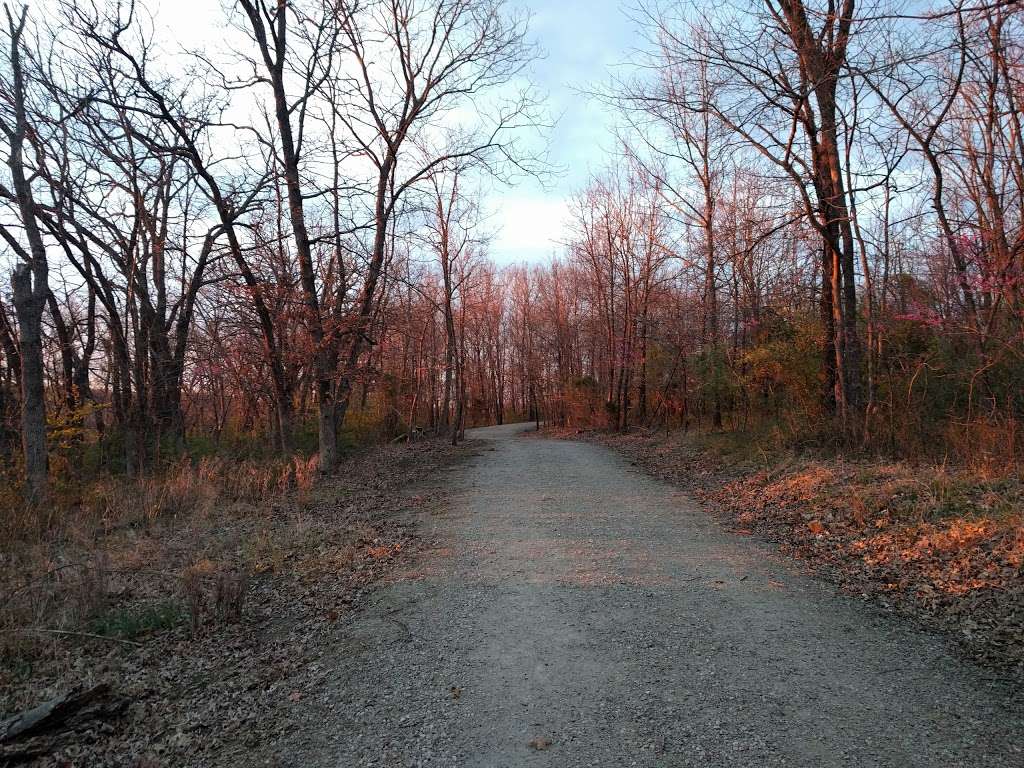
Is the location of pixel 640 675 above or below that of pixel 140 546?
below

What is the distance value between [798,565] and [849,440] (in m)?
5.01

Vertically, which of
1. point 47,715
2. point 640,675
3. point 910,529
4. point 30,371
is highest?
point 30,371

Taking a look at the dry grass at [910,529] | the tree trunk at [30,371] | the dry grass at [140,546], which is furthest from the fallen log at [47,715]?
the tree trunk at [30,371]

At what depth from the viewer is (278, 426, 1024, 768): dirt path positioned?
2979 mm

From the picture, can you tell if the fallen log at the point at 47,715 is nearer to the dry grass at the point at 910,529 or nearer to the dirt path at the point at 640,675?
the dirt path at the point at 640,675

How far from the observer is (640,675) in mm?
3705

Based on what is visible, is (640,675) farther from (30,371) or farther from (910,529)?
(30,371)

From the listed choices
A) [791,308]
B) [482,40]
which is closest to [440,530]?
[791,308]

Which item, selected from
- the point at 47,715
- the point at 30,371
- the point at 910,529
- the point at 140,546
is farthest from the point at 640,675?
the point at 30,371

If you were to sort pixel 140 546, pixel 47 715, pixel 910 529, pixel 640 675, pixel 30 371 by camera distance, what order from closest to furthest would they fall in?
pixel 47 715 < pixel 640 675 < pixel 910 529 < pixel 140 546 < pixel 30 371

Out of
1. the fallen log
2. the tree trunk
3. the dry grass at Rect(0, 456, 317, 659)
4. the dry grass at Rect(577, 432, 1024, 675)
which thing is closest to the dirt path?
the dry grass at Rect(577, 432, 1024, 675)

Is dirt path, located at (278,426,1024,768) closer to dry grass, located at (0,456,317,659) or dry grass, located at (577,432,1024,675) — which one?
dry grass, located at (577,432,1024,675)

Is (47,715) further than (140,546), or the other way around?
(140,546)

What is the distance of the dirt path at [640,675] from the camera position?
9.77ft
